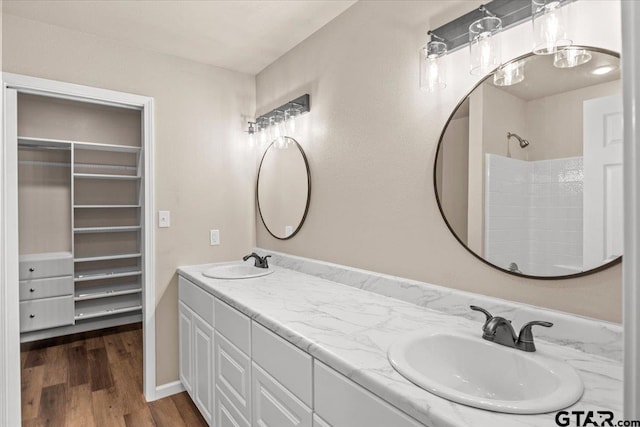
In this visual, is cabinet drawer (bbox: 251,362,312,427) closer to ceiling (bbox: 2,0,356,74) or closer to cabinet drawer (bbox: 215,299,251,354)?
cabinet drawer (bbox: 215,299,251,354)

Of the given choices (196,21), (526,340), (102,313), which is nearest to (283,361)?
(526,340)

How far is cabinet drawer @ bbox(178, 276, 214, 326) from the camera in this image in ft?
6.58

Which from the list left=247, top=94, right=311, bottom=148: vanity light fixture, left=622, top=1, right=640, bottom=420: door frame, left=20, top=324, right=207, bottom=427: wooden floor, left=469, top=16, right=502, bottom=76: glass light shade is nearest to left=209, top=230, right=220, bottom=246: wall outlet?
left=247, top=94, right=311, bottom=148: vanity light fixture

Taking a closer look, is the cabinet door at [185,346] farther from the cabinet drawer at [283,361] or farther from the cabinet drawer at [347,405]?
the cabinet drawer at [347,405]

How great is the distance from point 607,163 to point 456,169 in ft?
1.64

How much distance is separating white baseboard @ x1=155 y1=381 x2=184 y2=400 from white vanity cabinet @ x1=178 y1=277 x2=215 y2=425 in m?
0.07

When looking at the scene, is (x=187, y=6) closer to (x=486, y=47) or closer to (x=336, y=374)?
(x=486, y=47)

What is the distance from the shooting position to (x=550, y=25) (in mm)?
1106

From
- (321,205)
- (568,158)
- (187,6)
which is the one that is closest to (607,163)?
(568,158)

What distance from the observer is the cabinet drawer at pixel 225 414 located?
165 centimetres

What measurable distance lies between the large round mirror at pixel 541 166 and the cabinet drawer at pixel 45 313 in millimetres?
3704

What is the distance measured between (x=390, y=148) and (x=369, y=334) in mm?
918
